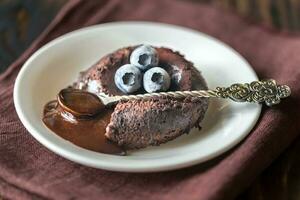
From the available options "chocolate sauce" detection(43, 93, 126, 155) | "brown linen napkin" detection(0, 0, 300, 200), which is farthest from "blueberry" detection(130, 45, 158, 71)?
"brown linen napkin" detection(0, 0, 300, 200)

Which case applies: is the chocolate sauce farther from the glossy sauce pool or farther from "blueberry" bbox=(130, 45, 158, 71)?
"blueberry" bbox=(130, 45, 158, 71)

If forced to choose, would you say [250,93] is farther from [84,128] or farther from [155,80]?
[84,128]

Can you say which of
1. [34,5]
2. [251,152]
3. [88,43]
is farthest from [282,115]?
[34,5]

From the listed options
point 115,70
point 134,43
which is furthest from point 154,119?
point 134,43

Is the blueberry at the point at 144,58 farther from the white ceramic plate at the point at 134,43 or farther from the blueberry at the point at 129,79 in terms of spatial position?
the white ceramic plate at the point at 134,43

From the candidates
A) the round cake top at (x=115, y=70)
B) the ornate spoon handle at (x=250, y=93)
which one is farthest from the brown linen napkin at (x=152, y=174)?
the round cake top at (x=115, y=70)
